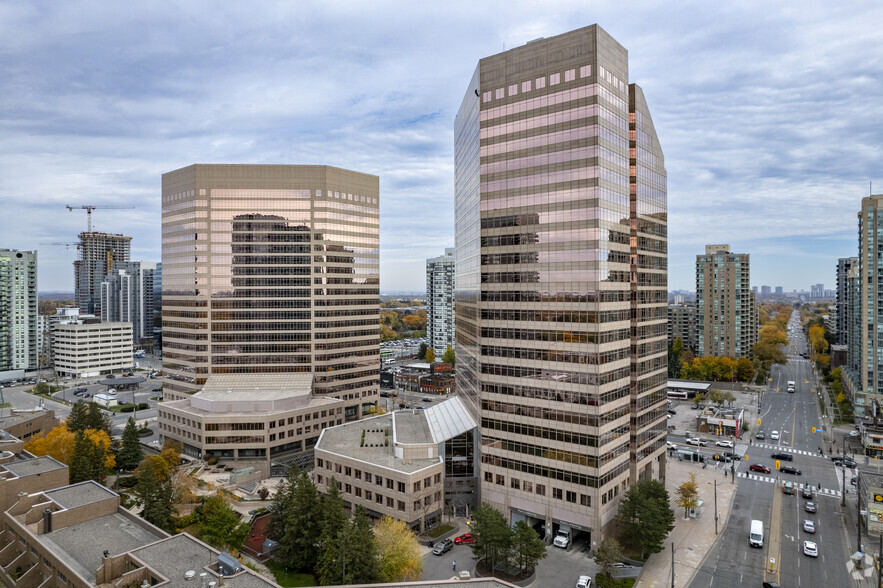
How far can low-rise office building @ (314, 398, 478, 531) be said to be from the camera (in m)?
77.4

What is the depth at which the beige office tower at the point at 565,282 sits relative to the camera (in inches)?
2820

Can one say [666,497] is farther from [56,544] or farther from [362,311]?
[362,311]

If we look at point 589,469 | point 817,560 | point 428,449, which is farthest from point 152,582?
point 817,560

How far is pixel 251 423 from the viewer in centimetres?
10938

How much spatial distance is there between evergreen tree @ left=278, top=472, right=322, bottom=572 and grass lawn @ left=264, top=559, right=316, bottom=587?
1043 millimetres

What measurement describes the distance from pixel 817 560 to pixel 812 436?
74728mm

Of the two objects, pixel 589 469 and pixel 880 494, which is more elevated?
pixel 589 469

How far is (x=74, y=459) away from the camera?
86.1m

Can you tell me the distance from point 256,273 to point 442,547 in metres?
88.8

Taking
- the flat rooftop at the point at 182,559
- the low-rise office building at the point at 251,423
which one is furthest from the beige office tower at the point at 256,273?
the flat rooftop at the point at 182,559

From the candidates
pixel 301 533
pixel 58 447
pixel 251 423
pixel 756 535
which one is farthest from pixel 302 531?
pixel 756 535

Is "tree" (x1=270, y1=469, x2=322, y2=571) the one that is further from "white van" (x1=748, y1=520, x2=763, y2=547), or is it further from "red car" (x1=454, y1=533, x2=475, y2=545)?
"white van" (x1=748, y1=520, x2=763, y2=547)

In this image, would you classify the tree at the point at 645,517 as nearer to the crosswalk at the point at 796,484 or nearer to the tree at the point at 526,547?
the tree at the point at 526,547

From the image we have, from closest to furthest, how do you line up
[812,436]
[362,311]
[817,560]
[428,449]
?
[817,560], [428,449], [812,436], [362,311]
